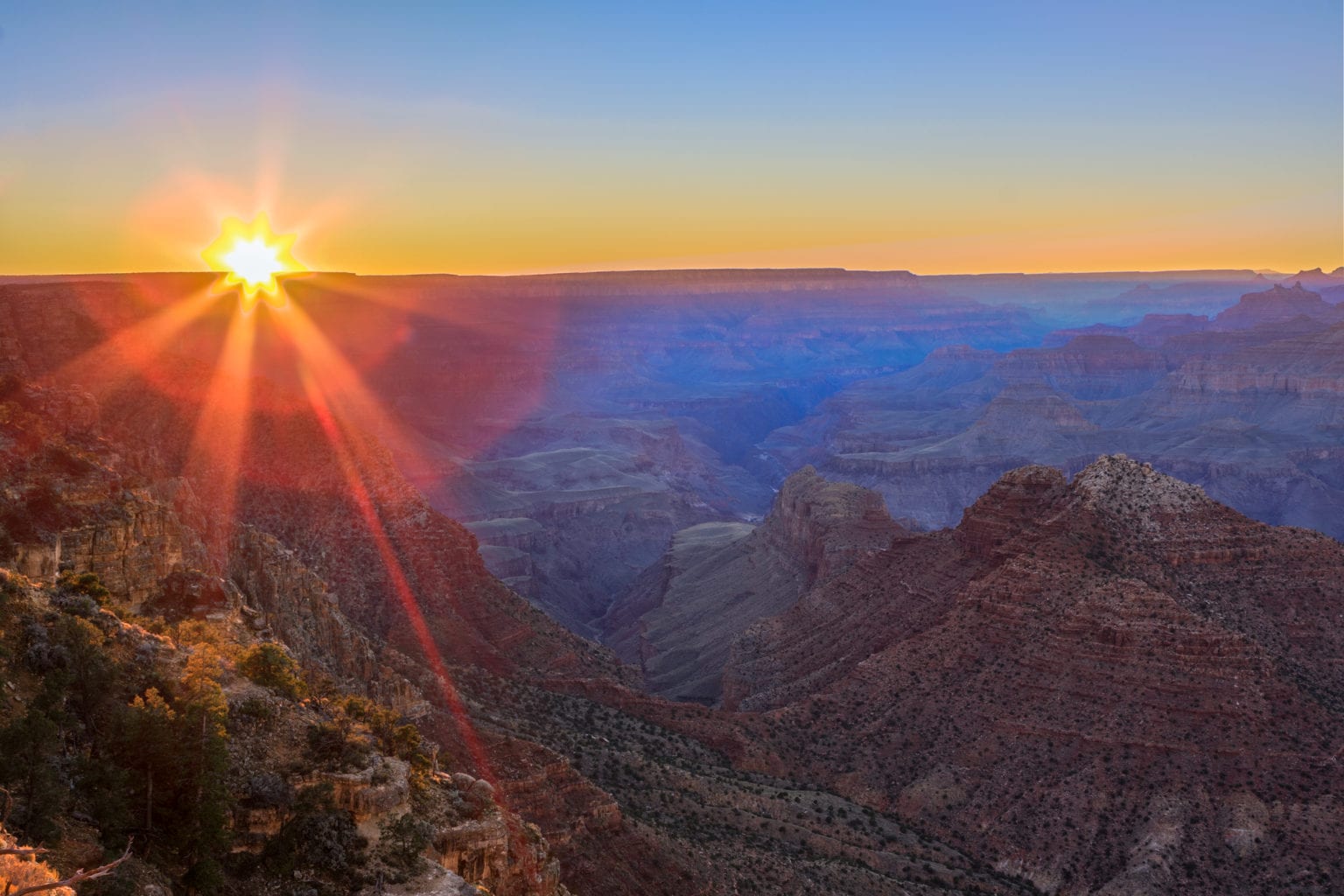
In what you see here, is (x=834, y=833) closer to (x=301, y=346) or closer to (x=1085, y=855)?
(x=1085, y=855)

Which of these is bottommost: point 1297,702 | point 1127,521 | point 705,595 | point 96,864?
point 705,595

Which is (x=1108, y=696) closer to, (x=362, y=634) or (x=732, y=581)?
(x=362, y=634)

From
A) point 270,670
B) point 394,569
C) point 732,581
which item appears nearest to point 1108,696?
point 394,569

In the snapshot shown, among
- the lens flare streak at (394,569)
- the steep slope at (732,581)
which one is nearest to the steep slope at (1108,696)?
the lens flare streak at (394,569)

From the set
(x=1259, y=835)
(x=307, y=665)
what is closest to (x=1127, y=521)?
(x=1259, y=835)

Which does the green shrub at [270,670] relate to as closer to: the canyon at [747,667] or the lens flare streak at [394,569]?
the canyon at [747,667]
